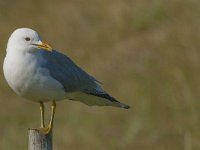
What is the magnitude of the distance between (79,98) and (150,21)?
7251mm

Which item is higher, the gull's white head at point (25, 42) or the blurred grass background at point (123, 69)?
the blurred grass background at point (123, 69)

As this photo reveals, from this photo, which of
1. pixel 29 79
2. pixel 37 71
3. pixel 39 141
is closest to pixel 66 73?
pixel 37 71

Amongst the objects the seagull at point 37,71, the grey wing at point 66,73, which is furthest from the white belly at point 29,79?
the grey wing at point 66,73

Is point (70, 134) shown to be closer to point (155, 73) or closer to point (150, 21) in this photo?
point (155, 73)

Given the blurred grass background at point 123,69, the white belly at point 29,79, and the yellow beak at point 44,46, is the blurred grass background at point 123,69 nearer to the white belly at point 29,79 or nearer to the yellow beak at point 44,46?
the white belly at point 29,79

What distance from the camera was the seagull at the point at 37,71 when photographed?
216 inches

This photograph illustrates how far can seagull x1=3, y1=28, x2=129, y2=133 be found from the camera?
18.0ft

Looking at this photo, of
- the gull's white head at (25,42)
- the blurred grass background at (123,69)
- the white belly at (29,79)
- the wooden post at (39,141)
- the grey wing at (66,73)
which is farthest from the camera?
the blurred grass background at (123,69)

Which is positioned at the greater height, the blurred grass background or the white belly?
the blurred grass background

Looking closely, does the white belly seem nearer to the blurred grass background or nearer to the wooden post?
the wooden post

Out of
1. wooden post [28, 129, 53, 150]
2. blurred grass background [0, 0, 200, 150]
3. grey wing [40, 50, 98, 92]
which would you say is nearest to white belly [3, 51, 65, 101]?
grey wing [40, 50, 98, 92]

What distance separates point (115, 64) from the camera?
1243 centimetres

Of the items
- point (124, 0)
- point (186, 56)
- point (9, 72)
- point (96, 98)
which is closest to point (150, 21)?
point (124, 0)

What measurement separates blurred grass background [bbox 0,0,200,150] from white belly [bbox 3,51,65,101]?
3425mm
